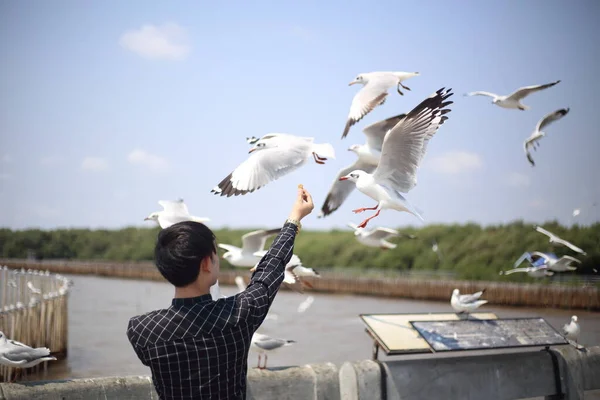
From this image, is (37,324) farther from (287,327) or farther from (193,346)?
(287,327)

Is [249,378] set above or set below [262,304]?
below

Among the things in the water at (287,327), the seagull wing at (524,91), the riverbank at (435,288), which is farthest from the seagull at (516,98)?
the riverbank at (435,288)

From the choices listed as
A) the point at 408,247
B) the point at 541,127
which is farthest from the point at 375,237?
the point at 408,247

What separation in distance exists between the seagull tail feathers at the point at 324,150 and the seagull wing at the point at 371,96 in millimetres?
702

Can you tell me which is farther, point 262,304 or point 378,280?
point 378,280

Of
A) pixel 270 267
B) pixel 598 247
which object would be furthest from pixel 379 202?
pixel 598 247

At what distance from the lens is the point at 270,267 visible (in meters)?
1.72

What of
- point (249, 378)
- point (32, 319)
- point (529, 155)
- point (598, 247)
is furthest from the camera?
point (598, 247)

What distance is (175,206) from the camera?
408 cm

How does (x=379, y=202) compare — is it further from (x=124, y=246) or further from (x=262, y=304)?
(x=124, y=246)

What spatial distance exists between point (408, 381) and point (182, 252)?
8.18ft

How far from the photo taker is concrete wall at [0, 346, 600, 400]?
2994mm

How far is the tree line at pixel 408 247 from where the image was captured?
18.4 m

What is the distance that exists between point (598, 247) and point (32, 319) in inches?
502
